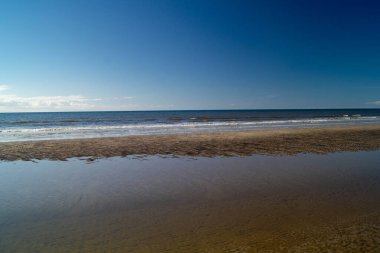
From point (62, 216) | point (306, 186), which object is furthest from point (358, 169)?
point (62, 216)

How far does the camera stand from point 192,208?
646cm

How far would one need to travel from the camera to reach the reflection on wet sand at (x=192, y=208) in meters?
4.77

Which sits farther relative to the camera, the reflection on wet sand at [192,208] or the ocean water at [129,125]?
the ocean water at [129,125]

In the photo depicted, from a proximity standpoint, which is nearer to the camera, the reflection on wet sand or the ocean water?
the reflection on wet sand

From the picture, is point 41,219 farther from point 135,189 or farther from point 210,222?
point 210,222

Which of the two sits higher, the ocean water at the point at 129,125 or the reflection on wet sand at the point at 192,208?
the ocean water at the point at 129,125

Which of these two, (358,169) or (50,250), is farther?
(358,169)

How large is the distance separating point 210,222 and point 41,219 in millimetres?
3958

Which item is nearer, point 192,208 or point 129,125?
point 192,208

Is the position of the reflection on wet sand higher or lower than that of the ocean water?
lower

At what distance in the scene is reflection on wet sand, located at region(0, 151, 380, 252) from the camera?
4.77 metres

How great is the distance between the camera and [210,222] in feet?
18.4

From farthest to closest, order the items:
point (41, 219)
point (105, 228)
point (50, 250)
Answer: point (41, 219)
point (105, 228)
point (50, 250)

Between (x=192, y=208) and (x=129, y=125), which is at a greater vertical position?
(x=129, y=125)
